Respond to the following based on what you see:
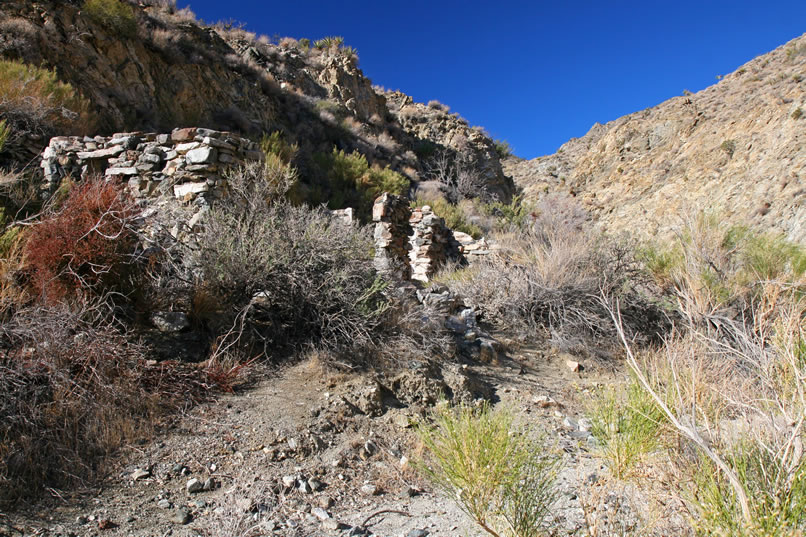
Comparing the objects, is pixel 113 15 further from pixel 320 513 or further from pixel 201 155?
pixel 320 513

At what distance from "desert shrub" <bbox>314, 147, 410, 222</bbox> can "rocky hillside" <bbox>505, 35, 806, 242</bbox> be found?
8.18m

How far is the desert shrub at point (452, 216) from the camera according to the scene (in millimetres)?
11734

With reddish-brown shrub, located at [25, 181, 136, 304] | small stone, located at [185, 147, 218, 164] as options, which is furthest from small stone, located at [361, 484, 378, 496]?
small stone, located at [185, 147, 218, 164]

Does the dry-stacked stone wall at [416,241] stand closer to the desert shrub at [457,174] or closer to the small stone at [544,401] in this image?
the small stone at [544,401]

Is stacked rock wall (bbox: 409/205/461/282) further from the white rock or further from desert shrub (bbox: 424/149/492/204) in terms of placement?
desert shrub (bbox: 424/149/492/204)

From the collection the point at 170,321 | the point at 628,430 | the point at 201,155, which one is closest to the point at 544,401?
the point at 628,430

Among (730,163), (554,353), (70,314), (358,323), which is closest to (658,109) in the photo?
(730,163)

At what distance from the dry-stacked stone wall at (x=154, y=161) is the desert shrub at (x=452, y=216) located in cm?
629

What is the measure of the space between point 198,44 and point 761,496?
14.6 metres

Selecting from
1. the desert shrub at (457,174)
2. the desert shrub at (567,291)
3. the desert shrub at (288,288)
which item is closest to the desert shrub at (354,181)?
the desert shrub at (457,174)

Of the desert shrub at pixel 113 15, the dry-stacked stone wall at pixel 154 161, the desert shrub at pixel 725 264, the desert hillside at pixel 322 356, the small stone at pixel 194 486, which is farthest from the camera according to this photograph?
the desert shrub at pixel 113 15

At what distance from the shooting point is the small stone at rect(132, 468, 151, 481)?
2389 mm

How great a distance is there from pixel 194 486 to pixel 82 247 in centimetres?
232

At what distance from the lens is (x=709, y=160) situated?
1866 centimetres
